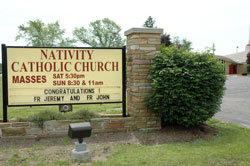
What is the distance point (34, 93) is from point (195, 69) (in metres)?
3.59

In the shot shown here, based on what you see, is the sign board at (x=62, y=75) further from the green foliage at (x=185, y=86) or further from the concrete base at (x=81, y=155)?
the concrete base at (x=81, y=155)

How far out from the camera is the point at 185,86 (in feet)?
17.3

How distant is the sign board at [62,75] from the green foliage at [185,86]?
93cm

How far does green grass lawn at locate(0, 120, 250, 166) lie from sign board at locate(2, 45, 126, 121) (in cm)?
107

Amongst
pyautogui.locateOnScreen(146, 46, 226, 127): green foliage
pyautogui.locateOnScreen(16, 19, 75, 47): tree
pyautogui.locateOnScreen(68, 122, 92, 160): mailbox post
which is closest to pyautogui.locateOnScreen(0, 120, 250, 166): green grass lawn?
pyautogui.locateOnScreen(68, 122, 92, 160): mailbox post

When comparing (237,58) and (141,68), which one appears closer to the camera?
(141,68)

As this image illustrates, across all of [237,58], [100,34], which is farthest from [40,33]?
[237,58]

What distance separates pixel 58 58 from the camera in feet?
18.5

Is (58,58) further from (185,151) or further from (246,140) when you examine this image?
(246,140)

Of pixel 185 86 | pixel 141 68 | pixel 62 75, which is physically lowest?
pixel 185 86

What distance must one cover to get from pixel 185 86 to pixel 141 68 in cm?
110

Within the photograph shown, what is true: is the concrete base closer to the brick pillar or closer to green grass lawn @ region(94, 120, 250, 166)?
green grass lawn @ region(94, 120, 250, 166)

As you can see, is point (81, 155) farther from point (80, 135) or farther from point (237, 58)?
point (237, 58)

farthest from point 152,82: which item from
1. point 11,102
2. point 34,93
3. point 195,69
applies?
point 11,102
